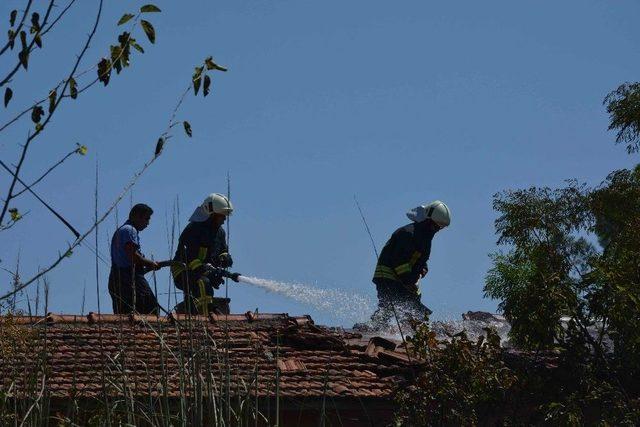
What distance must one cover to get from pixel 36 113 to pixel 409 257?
10606mm

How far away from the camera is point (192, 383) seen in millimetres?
5617

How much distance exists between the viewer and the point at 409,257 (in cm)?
1570

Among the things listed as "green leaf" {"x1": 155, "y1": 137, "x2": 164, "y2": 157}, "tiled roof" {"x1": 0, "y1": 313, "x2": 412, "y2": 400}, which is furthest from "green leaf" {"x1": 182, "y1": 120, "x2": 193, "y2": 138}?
"tiled roof" {"x1": 0, "y1": 313, "x2": 412, "y2": 400}

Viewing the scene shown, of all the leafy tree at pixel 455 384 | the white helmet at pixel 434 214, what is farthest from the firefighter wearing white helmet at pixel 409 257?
the leafy tree at pixel 455 384

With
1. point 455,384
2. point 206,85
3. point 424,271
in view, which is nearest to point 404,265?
point 424,271

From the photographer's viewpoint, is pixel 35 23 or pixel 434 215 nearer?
pixel 35 23

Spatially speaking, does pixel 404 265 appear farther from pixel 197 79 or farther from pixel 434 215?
pixel 197 79

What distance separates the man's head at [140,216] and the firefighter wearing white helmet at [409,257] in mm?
3212

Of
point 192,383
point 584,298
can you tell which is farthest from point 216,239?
point 192,383

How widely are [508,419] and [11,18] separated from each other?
578 cm

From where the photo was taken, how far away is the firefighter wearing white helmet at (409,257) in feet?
51.2

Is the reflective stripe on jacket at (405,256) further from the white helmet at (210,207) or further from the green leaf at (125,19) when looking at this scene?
the green leaf at (125,19)

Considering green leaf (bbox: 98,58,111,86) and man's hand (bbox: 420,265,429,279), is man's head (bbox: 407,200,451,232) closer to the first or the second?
man's hand (bbox: 420,265,429,279)

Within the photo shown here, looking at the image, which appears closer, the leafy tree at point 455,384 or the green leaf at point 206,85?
the green leaf at point 206,85
